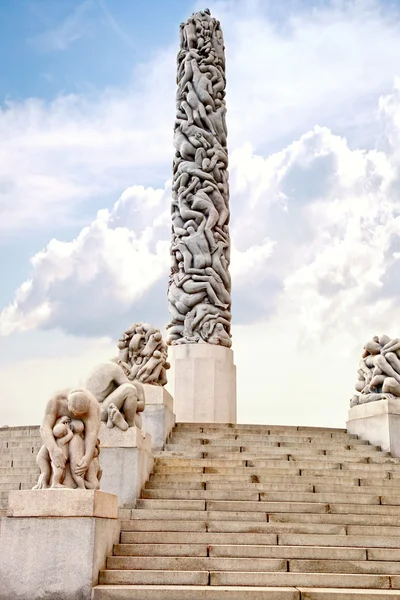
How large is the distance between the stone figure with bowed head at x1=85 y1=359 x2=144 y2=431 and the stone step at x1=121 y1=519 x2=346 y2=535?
60.7 inches

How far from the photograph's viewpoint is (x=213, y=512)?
9.16 m

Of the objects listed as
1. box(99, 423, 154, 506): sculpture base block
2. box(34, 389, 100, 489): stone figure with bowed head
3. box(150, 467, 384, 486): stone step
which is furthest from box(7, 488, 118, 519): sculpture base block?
box(150, 467, 384, 486): stone step

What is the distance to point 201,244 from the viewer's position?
58.2ft

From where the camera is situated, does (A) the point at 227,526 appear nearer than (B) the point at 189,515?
Yes

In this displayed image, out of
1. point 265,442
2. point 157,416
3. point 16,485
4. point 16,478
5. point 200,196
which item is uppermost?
point 200,196

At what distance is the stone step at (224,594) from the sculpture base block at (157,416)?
16.8 feet

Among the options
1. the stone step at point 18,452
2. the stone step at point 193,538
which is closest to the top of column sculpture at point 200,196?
the stone step at point 18,452

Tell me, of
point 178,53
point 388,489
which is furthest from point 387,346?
point 178,53

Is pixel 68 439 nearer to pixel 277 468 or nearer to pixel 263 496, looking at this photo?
pixel 263 496

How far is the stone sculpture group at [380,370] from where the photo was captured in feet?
44.5

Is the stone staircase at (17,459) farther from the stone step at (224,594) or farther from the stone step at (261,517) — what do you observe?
the stone step at (224,594)

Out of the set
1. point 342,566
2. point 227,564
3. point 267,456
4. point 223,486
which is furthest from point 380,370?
point 227,564

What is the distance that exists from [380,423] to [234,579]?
20.9ft

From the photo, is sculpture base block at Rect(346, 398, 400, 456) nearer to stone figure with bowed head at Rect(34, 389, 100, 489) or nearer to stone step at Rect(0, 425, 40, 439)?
stone step at Rect(0, 425, 40, 439)
